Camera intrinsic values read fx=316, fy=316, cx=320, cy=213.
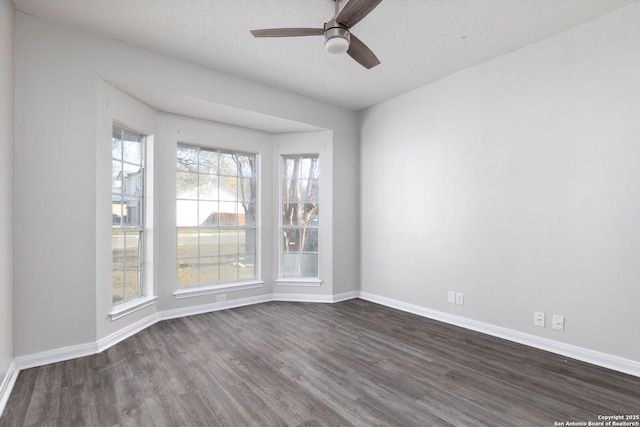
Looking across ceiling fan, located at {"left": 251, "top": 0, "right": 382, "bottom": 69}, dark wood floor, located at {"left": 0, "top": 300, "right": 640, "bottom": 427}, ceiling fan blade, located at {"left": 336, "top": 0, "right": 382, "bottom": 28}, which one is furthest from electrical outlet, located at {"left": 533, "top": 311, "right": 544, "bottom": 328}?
ceiling fan blade, located at {"left": 336, "top": 0, "right": 382, "bottom": 28}

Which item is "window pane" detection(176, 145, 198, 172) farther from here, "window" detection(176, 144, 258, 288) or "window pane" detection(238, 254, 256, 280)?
"window pane" detection(238, 254, 256, 280)

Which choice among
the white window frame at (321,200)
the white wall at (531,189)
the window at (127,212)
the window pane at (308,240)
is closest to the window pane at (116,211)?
the window at (127,212)

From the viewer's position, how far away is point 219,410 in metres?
2.07

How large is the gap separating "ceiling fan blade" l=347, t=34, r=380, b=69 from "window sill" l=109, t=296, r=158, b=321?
10.7ft

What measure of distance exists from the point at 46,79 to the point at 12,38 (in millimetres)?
329

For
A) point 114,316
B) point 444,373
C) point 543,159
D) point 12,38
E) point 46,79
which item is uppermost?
point 12,38

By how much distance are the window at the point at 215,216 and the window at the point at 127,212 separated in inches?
18.4

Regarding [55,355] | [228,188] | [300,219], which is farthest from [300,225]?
[55,355]

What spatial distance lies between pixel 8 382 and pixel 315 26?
3684 millimetres

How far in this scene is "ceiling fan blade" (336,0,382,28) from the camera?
196cm

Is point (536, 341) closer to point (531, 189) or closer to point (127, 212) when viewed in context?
point (531, 189)

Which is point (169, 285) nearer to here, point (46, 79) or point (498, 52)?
point (46, 79)

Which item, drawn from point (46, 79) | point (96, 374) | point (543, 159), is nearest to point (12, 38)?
point (46, 79)

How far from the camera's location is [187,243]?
414cm
